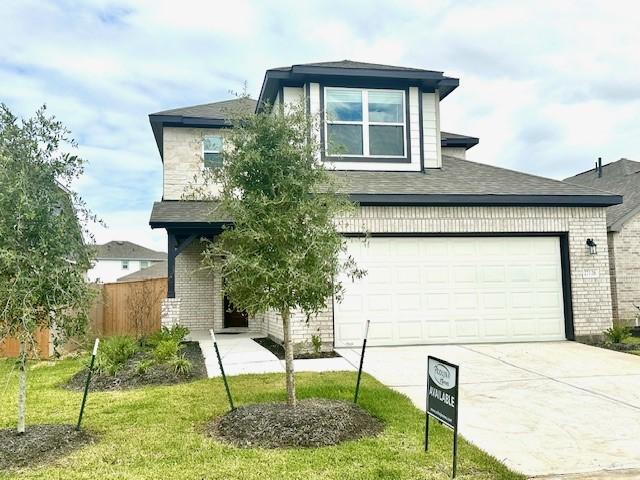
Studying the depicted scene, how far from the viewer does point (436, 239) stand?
11.5 m

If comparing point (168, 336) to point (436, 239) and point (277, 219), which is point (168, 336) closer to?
point (436, 239)

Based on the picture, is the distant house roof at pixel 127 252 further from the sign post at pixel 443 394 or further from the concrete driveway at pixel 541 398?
the sign post at pixel 443 394

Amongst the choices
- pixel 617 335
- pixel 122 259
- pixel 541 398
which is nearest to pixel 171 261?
pixel 541 398

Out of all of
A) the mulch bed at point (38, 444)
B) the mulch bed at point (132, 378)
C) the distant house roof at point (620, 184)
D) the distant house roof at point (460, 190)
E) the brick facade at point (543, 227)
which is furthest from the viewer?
the distant house roof at point (620, 184)

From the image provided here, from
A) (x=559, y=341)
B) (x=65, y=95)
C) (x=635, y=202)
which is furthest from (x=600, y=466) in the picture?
(x=65, y=95)

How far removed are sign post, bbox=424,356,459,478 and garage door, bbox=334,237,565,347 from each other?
19.7ft

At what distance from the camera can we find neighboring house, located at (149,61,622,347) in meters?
11.2

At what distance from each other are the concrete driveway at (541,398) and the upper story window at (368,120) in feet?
15.7

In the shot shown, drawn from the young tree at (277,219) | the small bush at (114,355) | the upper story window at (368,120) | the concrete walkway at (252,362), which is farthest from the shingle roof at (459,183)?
the small bush at (114,355)

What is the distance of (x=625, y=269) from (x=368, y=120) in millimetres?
7911

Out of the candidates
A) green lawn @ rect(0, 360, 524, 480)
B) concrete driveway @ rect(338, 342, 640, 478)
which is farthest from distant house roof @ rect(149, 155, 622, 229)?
green lawn @ rect(0, 360, 524, 480)

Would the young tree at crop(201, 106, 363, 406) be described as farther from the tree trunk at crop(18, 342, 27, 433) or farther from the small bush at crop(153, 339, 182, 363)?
the small bush at crop(153, 339, 182, 363)

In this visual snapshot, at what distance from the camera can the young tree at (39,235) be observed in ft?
16.3

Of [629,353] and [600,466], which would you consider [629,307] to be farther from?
[600,466]
